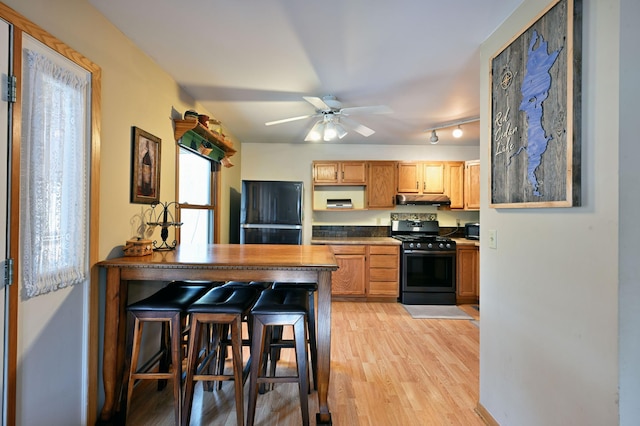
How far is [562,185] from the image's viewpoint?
1.21 meters

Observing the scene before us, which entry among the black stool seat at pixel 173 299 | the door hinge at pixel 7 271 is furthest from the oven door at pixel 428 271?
the door hinge at pixel 7 271

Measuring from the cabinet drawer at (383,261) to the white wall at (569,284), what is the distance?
2.38 metres

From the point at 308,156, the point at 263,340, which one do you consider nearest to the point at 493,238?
the point at 263,340

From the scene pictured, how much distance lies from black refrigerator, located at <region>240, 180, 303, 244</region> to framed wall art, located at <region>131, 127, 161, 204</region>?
1.64 m

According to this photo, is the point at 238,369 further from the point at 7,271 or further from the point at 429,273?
the point at 429,273

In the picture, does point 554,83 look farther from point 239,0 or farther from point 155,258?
point 155,258

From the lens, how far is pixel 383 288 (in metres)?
4.14

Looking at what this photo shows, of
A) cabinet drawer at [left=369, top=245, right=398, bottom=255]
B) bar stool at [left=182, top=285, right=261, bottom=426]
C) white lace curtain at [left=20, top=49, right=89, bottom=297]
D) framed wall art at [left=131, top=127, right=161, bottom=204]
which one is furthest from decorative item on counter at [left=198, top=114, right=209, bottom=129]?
cabinet drawer at [left=369, top=245, right=398, bottom=255]

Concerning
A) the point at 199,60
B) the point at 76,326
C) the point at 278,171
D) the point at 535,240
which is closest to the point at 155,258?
the point at 76,326

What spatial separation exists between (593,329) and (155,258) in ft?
7.27

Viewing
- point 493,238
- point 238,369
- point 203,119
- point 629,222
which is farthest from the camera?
point 203,119

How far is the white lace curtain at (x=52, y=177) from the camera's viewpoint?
1264 millimetres

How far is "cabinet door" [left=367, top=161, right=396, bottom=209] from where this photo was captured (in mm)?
4547

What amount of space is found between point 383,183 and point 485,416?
3255 mm
